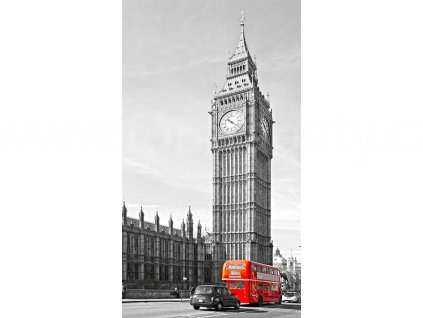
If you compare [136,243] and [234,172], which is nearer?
[234,172]

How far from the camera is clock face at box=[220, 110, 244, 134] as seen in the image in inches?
450

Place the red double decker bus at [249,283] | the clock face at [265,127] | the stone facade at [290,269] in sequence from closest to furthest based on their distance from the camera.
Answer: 1. the stone facade at [290,269]
2. the clock face at [265,127]
3. the red double decker bus at [249,283]

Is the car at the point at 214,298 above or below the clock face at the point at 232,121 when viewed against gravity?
below

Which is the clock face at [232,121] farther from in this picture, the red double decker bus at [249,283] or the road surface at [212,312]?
the road surface at [212,312]

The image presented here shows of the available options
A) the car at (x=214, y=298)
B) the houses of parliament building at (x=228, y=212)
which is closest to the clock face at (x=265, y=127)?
the houses of parliament building at (x=228, y=212)

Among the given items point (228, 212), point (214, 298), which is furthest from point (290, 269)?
point (228, 212)

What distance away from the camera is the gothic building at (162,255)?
30.5 metres

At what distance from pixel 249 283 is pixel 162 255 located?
23.8 meters
